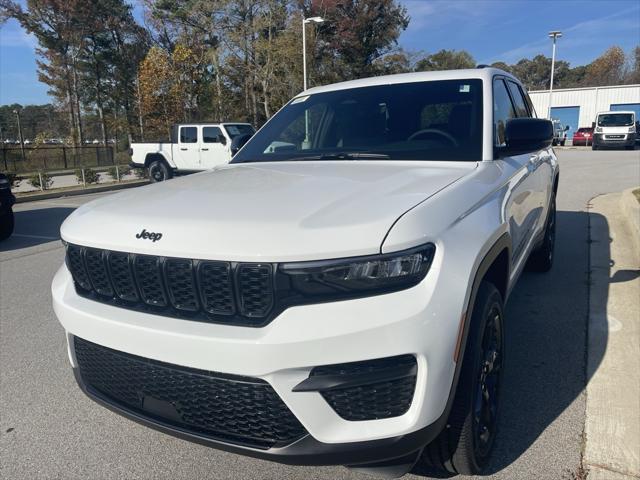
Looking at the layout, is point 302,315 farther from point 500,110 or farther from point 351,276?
point 500,110

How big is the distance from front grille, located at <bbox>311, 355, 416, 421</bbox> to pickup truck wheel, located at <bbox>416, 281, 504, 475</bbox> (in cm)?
37

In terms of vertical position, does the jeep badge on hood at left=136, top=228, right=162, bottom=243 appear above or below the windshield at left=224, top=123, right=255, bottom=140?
below

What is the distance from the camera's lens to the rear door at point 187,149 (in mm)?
17562

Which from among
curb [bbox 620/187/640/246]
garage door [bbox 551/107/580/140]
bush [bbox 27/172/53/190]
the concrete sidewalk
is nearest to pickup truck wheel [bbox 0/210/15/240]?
the concrete sidewalk

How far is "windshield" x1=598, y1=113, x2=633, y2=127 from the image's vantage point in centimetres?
2798

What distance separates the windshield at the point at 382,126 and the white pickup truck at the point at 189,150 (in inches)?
529

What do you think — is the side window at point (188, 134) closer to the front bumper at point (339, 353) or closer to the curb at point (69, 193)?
the curb at point (69, 193)

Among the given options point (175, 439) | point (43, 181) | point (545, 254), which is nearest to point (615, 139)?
point (545, 254)

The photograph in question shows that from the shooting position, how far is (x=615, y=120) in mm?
28406

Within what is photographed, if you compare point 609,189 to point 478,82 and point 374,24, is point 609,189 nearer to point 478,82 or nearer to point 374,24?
point 478,82

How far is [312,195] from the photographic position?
2.07 m

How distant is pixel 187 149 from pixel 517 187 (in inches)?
636

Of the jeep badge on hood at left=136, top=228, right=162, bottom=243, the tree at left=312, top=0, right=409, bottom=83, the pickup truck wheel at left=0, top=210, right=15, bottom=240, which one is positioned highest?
the tree at left=312, top=0, right=409, bottom=83

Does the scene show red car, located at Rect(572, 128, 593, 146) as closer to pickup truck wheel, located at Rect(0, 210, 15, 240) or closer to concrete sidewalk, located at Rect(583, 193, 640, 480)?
concrete sidewalk, located at Rect(583, 193, 640, 480)
